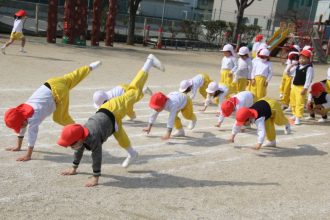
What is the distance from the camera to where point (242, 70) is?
34.5 ft

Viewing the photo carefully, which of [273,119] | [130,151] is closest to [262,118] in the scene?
[273,119]

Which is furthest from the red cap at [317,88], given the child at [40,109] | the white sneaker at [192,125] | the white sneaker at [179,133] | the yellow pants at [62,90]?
the yellow pants at [62,90]

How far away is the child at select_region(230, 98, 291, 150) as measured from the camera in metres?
6.71

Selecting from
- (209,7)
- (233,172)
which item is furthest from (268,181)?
(209,7)

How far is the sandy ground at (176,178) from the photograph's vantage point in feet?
15.3

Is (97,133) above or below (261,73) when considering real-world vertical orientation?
below

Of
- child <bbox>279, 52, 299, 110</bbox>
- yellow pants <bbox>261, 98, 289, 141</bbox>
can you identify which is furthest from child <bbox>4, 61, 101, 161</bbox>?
child <bbox>279, 52, 299, 110</bbox>

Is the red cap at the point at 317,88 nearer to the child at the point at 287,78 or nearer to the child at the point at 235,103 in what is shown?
the child at the point at 287,78

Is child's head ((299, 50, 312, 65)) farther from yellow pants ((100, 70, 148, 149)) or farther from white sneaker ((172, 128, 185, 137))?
Answer: yellow pants ((100, 70, 148, 149))

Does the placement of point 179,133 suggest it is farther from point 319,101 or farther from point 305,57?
point 319,101

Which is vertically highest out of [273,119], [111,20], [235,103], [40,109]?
[111,20]

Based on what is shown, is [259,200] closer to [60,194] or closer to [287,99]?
[60,194]

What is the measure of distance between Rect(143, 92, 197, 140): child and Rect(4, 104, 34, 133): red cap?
2.22m

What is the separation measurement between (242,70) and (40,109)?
616 centimetres
